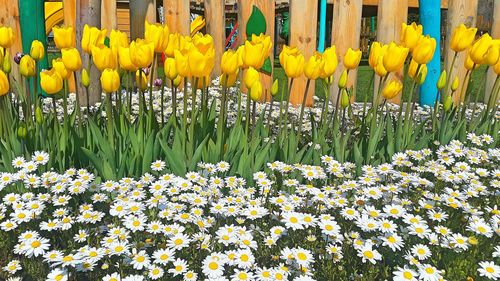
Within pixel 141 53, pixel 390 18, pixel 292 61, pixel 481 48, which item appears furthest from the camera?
pixel 390 18

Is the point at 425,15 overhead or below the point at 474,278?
overhead

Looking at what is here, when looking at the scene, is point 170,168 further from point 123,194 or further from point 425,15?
point 425,15

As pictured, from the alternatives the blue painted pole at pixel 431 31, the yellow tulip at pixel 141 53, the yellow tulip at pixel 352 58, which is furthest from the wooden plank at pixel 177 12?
the yellow tulip at pixel 141 53

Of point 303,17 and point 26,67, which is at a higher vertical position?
point 303,17

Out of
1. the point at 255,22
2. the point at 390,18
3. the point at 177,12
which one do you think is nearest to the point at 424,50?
the point at 390,18

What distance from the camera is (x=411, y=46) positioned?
7.61 feet

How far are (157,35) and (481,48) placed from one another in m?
1.60

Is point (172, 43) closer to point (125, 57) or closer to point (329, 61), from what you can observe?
point (125, 57)

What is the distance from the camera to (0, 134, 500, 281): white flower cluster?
4.71 ft

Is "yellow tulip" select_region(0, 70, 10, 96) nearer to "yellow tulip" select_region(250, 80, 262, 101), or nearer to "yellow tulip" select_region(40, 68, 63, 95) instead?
"yellow tulip" select_region(40, 68, 63, 95)

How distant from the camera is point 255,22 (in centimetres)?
420

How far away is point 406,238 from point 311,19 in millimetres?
2916

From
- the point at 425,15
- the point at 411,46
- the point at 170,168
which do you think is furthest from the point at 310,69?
the point at 425,15

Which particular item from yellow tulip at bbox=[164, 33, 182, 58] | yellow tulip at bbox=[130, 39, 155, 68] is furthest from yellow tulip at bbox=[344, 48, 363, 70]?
yellow tulip at bbox=[130, 39, 155, 68]
